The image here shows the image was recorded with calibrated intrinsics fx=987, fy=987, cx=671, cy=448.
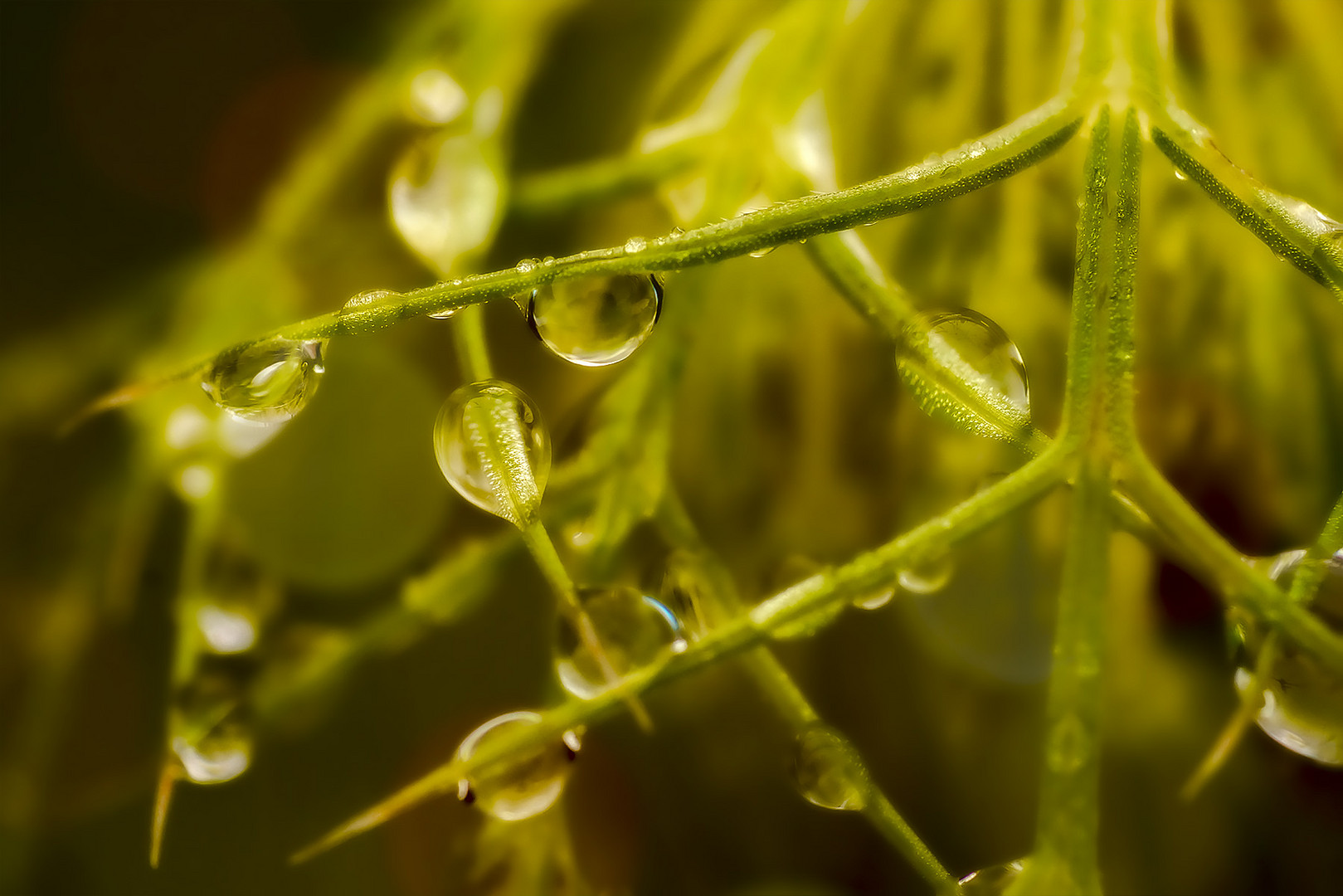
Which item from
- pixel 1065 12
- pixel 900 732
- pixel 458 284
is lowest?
pixel 900 732

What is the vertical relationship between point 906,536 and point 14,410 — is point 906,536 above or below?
below

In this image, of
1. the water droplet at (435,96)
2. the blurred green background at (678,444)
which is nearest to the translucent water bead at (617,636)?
the blurred green background at (678,444)

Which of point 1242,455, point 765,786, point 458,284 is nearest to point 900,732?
point 765,786

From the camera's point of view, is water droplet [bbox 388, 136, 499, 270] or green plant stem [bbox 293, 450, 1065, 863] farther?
water droplet [bbox 388, 136, 499, 270]

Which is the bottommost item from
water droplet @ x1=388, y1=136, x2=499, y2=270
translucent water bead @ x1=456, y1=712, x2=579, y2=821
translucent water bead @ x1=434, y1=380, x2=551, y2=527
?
translucent water bead @ x1=456, y1=712, x2=579, y2=821

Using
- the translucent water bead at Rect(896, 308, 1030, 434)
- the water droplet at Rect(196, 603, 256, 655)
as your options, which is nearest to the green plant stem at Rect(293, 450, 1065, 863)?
the translucent water bead at Rect(896, 308, 1030, 434)

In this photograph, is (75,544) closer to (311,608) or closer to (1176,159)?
(311,608)

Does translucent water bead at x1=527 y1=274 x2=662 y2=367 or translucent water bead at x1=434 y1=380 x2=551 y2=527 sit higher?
translucent water bead at x1=527 y1=274 x2=662 y2=367

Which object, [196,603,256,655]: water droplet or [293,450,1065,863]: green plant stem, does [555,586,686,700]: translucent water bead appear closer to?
[293,450,1065,863]: green plant stem

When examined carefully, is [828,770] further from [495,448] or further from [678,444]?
[678,444]
